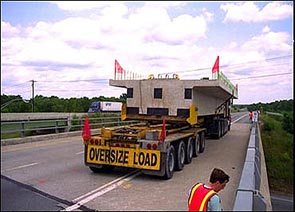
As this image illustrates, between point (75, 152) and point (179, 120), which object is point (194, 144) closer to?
point (179, 120)

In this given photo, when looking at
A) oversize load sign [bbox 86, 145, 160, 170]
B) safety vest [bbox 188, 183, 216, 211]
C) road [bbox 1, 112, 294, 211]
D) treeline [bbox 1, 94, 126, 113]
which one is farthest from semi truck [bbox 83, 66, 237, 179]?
safety vest [bbox 188, 183, 216, 211]

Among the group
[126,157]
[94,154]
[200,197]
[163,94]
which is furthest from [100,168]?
[200,197]

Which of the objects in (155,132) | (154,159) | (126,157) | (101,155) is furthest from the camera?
(101,155)

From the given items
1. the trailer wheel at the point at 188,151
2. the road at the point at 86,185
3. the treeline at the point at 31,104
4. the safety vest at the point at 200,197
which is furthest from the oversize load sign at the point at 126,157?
the safety vest at the point at 200,197

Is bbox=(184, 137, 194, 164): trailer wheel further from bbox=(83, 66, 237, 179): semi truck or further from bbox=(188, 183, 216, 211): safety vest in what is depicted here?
bbox=(188, 183, 216, 211): safety vest

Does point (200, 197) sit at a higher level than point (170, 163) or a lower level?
higher

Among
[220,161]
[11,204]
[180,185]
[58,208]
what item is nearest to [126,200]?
[58,208]

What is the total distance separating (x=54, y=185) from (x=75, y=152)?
5829 millimetres

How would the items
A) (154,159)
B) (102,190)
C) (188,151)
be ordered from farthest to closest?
1. (188,151)
2. (154,159)
3. (102,190)

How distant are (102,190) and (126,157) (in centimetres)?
132

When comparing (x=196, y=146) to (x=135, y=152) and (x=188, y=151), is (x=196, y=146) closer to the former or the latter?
(x=188, y=151)

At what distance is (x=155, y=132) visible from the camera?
334 inches

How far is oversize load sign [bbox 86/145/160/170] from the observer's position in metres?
8.20

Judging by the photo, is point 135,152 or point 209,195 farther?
point 135,152
